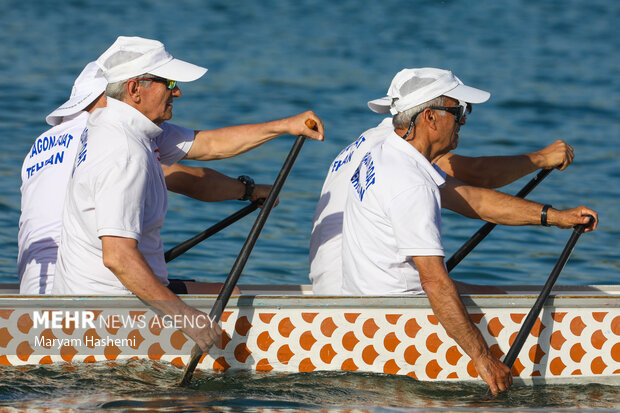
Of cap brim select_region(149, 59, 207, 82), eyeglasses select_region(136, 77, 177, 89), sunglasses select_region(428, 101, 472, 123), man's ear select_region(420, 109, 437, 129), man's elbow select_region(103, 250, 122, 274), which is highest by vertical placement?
cap brim select_region(149, 59, 207, 82)

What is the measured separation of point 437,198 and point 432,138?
1.25 ft

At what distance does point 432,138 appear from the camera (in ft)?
18.3

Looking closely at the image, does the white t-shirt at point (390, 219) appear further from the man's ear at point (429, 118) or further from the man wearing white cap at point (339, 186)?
the man wearing white cap at point (339, 186)

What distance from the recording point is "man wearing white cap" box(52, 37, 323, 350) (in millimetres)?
5012

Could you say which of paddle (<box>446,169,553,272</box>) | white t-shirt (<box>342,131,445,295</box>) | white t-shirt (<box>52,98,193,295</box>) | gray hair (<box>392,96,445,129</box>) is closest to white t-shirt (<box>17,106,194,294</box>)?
white t-shirt (<box>52,98,193,295</box>)

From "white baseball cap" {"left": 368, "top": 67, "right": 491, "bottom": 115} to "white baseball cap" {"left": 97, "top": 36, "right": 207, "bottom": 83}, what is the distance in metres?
1.09

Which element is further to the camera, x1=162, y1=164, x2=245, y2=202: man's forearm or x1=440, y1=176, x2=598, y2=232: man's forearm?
x1=162, y1=164, x2=245, y2=202: man's forearm

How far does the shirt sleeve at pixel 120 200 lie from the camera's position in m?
4.97

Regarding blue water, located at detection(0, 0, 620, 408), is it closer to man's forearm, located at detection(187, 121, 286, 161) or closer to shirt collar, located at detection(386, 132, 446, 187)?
man's forearm, located at detection(187, 121, 286, 161)

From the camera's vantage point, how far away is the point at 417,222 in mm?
5277

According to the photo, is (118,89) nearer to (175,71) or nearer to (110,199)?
(175,71)

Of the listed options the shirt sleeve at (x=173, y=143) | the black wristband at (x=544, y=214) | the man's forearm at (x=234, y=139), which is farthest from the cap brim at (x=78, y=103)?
the black wristband at (x=544, y=214)

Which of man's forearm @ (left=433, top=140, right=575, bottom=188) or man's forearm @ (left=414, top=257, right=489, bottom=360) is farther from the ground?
man's forearm @ (left=433, top=140, right=575, bottom=188)

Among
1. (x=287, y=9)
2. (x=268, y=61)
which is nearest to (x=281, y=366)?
(x=268, y=61)
